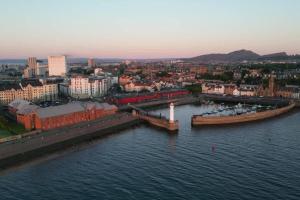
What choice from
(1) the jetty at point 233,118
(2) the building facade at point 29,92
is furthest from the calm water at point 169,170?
(2) the building facade at point 29,92

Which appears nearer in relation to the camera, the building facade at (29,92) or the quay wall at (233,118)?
the quay wall at (233,118)

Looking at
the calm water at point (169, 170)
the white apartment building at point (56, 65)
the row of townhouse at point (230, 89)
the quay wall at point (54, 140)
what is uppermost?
the white apartment building at point (56, 65)

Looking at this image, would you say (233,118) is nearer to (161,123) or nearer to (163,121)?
(163,121)

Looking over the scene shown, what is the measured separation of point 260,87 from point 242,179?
126ft

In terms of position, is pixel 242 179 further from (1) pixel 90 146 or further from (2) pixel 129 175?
(1) pixel 90 146

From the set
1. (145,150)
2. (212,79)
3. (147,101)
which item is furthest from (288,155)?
(212,79)

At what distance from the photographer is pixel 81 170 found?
19750 millimetres

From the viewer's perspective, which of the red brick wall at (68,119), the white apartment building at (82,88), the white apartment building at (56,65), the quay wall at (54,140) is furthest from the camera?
the white apartment building at (56,65)

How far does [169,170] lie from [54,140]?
10449 mm

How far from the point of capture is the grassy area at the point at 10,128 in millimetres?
26656

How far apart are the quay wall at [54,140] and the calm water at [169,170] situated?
5.98ft

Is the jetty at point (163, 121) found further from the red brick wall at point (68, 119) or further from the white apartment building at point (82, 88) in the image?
the white apartment building at point (82, 88)

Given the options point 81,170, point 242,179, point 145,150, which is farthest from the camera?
point 145,150

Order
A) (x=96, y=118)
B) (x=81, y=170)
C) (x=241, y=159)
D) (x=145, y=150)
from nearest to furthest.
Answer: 1. (x=81, y=170)
2. (x=241, y=159)
3. (x=145, y=150)
4. (x=96, y=118)
